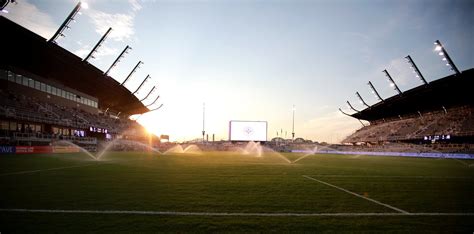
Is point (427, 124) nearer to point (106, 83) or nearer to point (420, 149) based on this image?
point (420, 149)

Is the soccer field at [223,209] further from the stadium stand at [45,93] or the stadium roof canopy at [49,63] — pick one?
the stadium roof canopy at [49,63]

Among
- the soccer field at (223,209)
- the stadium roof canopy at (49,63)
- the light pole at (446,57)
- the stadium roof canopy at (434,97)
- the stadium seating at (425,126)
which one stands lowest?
the soccer field at (223,209)

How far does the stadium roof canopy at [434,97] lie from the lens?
5294cm

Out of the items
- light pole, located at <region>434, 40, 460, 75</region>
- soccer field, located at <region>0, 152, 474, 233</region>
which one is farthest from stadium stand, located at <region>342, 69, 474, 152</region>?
soccer field, located at <region>0, 152, 474, 233</region>

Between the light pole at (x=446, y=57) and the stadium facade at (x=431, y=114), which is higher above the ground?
the light pole at (x=446, y=57)

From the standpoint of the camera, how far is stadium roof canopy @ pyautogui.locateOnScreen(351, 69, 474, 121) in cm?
5294

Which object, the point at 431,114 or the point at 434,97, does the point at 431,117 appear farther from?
the point at 434,97

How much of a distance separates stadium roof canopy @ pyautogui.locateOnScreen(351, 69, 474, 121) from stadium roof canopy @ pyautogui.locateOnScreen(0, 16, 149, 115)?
Result: 64967 mm

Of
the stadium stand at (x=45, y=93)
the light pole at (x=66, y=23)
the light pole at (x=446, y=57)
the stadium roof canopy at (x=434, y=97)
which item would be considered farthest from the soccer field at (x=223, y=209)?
the stadium roof canopy at (x=434, y=97)

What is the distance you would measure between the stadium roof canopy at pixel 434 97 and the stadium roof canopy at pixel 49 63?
2558 inches

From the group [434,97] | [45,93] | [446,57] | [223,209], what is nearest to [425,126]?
[434,97]

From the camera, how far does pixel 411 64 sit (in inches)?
2402

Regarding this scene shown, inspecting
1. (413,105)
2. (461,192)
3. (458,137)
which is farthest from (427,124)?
(461,192)

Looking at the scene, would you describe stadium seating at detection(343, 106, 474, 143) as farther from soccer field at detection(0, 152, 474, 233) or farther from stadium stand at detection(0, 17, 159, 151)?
stadium stand at detection(0, 17, 159, 151)
